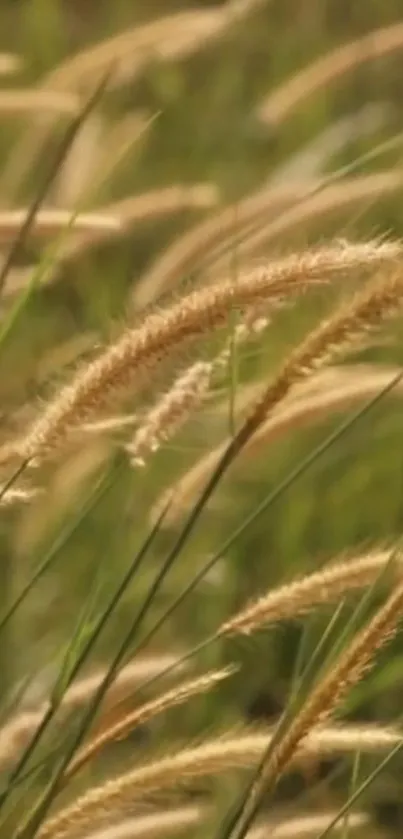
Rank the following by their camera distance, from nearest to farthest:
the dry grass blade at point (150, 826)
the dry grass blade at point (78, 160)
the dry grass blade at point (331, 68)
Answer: the dry grass blade at point (150, 826)
the dry grass blade at point (331, 68)
the dry grass blade at point (78, 160)

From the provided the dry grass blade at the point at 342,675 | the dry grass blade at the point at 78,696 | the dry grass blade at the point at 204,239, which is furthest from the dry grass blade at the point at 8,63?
the dry grass blade at the point at 342,675

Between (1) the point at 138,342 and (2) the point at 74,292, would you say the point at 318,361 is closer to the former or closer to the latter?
(1) the point at 138,342

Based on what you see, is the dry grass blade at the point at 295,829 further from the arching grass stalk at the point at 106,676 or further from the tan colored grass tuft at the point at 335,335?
the tan colored grass tuft at the point at 335,335

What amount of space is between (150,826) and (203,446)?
42 centimetres

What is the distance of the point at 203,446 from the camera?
1100mm

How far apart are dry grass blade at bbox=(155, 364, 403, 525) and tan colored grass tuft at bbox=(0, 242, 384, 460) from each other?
0.56 feet

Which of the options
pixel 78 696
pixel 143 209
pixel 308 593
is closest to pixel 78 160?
pixel 143 209

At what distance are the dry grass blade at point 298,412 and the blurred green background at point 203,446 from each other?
0.01m

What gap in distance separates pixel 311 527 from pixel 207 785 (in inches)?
16.0

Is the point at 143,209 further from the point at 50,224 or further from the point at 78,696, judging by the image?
the point at 78,696

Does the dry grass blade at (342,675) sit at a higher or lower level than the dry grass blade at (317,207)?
lower

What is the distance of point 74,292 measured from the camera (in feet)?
5.12

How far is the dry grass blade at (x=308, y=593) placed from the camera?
597mm

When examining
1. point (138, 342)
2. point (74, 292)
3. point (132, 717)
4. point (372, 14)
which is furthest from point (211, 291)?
point (372, 14)
